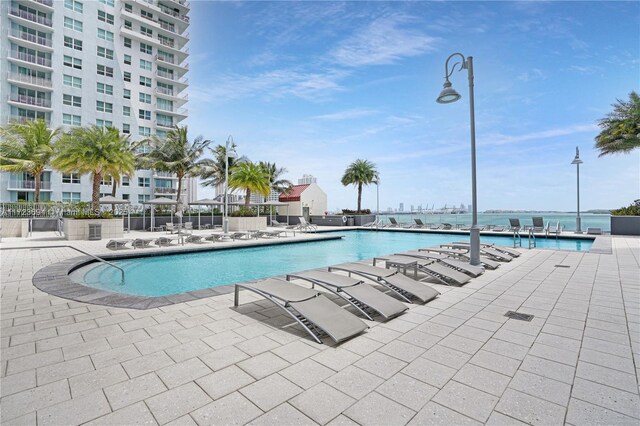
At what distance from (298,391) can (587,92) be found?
1983 centimetres

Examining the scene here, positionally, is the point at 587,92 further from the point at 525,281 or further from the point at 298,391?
the point at 298,391

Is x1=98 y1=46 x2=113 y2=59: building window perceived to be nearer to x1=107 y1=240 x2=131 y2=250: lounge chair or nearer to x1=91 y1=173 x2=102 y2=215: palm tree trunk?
x1=91 y1=173 x2=102 y2=215: palm tree trunk

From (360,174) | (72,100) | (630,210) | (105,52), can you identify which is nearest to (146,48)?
(105,52)

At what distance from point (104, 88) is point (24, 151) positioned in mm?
16760

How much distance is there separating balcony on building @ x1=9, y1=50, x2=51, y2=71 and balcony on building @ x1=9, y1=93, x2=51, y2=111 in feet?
10.0

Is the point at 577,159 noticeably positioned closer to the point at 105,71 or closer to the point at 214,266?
the point at 214,266

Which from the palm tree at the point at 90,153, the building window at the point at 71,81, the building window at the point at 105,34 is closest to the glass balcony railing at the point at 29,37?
the building window at the point at 71,81

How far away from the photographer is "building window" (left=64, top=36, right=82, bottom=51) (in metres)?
31.2

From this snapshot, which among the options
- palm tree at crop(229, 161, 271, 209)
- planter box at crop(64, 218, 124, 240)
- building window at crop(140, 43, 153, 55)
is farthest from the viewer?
building window at crop(140, 43, 153, 55)

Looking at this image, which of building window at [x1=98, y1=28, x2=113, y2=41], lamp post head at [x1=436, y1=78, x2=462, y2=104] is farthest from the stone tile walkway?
building window at [x1=98, y1=28, x2=113, y2=41]

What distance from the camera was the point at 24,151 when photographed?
66.6 feet

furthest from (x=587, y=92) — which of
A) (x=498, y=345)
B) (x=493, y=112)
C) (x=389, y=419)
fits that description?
(x=389, y=419)

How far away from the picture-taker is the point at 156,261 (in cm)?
1035

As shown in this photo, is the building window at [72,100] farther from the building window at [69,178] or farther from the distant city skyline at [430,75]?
the distant city skyline at [430,75]
